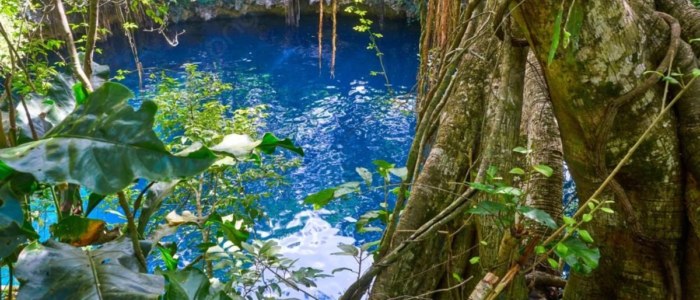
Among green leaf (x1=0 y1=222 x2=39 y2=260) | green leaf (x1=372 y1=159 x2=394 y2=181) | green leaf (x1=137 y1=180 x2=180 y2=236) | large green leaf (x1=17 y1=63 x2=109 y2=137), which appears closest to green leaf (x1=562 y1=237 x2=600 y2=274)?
green leaf (x1=372 y1=159 x2=394 y2=181)

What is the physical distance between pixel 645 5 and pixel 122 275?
1.08 meters

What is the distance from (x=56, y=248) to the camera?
2.23ft

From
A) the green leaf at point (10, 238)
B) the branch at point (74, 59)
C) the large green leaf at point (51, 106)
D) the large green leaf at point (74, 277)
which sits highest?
the branch at point (74, 59)

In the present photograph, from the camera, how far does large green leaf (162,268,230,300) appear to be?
78 centimetres

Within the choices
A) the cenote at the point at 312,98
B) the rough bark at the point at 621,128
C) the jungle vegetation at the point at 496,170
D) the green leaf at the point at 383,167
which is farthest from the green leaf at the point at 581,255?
the cenote at the point at 312,98

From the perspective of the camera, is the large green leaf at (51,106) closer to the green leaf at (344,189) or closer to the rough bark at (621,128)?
the green leaf at (344,189)

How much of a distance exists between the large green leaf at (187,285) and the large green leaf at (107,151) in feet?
0.80

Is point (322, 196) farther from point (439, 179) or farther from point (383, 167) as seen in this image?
point (439, 179)

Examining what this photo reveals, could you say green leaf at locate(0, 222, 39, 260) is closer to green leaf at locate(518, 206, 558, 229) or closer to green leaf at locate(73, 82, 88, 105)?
green leaf at locate(73, 82, 88, 105)

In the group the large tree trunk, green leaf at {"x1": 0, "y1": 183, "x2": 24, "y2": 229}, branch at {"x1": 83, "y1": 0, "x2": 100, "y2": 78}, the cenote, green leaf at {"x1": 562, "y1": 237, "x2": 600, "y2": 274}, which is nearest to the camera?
green leaf at {"x1": 0, "y1": 183, "x2": 24, "y2": 229}

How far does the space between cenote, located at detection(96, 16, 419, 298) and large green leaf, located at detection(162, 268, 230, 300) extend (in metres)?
1.04

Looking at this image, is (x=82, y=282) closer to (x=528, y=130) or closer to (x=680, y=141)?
(x=680, y=141)

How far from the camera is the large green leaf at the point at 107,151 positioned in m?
0.60

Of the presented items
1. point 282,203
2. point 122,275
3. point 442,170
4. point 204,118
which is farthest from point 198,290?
point 282,203
